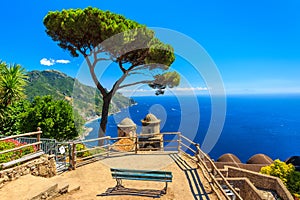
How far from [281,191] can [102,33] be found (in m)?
15.1

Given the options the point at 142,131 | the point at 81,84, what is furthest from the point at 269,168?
the point at 81,84

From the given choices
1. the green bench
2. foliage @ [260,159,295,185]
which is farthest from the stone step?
foliage @ [260,159,295,185]

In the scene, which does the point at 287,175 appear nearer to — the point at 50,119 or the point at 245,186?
the point at 245,186

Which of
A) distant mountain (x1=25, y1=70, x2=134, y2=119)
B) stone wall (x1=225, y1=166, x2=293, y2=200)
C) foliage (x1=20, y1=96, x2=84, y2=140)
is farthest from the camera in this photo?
distant mountain (x1=25, y1=70, x2=134, y2=119)

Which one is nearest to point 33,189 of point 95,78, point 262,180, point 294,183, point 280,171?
point 95,78

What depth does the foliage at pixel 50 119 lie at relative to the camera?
50.7ft

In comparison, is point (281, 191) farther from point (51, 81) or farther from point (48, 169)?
point (51, 81)

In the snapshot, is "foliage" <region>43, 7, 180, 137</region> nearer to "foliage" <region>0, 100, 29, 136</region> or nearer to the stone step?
"foliage" <region>0, 100, 29, 136</region>

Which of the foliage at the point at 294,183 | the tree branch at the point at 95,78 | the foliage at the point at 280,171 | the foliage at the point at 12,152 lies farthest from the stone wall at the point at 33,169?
the foliage at the point at 294,183

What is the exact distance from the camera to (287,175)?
1555 centimetres

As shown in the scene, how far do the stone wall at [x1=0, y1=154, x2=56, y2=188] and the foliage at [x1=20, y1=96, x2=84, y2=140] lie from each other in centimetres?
814

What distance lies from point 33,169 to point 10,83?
8.89m

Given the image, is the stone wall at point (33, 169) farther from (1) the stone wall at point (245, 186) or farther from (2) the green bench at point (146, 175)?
(1) the stone wall at point (245, 186)

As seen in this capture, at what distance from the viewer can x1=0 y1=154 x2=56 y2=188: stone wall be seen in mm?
6215
